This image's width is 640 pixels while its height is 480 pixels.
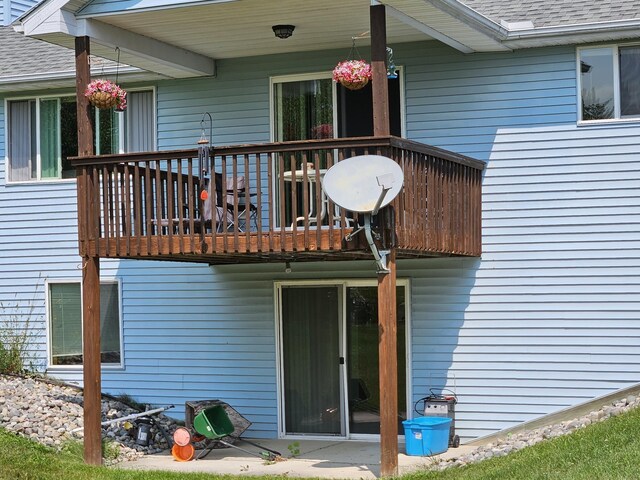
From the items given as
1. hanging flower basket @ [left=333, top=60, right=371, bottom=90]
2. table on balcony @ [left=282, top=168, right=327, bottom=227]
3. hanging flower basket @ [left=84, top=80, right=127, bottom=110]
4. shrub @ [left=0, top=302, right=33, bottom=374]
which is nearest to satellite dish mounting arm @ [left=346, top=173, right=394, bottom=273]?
table on balcony @ [left=282, top=168, right=327, bottom=227]

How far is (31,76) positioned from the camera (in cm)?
1530

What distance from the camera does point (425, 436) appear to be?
12352 mm

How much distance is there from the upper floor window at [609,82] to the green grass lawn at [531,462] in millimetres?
3763

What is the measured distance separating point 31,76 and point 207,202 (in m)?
4.71

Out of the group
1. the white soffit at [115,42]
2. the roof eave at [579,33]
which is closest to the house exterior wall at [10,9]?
the white soffit at [115,42]

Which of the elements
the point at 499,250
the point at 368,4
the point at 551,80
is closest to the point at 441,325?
the point at 499,250

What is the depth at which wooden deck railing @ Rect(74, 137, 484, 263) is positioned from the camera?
36.6 feet

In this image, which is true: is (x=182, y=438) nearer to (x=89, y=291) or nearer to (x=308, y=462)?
(x=308, y=462)

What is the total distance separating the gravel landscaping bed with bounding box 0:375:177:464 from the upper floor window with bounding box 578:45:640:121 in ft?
22.0

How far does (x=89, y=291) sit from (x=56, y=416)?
209 centimetres

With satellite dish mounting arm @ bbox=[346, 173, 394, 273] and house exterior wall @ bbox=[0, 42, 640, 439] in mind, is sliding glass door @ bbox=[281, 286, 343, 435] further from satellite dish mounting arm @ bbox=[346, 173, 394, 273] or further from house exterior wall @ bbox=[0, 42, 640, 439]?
satellite dish mounting arm @ bbox=[346, 173, 394, 273]

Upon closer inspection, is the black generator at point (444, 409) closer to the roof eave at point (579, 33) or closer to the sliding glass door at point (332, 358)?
the sliding glass door at point (332, 358)

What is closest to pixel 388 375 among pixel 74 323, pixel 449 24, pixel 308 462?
pixel 308 462

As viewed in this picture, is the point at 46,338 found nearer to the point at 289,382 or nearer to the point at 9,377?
the point at 9,377
